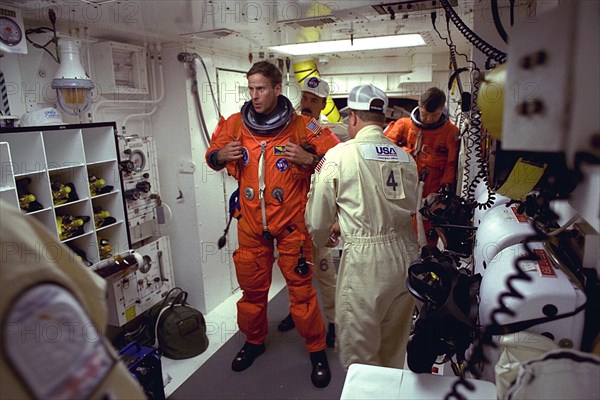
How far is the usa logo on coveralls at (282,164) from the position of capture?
2820 mm

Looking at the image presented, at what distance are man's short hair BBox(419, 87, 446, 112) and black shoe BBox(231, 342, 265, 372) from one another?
2495 mm

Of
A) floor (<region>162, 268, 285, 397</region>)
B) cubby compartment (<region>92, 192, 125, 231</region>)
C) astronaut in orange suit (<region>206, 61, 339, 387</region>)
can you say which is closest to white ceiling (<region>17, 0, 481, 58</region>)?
astronaut in orange suit (<region>206, 61, 339, 387</region>)

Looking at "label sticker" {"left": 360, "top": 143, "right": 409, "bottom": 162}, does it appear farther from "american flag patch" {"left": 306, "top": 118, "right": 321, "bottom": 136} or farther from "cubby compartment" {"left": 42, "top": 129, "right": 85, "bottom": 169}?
"cubby compartment" {"left": 42, "top": 129, "right": 85, "bottom": 169}

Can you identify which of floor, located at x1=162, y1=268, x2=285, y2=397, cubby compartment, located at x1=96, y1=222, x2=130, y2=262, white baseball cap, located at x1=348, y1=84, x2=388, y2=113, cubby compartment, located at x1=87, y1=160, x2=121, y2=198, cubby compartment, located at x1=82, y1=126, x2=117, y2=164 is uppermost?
white baseball cap, located at x1=348, y1=84, x2=388, y2=113

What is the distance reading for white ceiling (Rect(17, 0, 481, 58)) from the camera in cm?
222

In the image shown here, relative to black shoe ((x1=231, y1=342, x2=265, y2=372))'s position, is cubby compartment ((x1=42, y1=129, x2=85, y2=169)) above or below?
above

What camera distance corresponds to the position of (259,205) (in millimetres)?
2857

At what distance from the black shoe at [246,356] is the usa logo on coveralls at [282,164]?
1.34 metres

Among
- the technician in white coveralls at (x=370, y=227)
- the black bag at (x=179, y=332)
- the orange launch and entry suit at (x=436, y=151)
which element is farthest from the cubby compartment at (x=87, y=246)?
the orange launch and entry suit at (x=436, y=151)

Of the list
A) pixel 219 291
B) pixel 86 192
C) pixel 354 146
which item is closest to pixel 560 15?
pixel 354 146

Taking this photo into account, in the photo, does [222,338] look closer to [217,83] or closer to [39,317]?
[217,83]

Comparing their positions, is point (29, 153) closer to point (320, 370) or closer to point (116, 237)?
point (116, 237)

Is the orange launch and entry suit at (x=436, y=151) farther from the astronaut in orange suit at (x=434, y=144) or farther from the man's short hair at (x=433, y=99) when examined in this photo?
the man's short hair at (x=433, y=99)

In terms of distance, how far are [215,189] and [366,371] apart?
3.13 m
